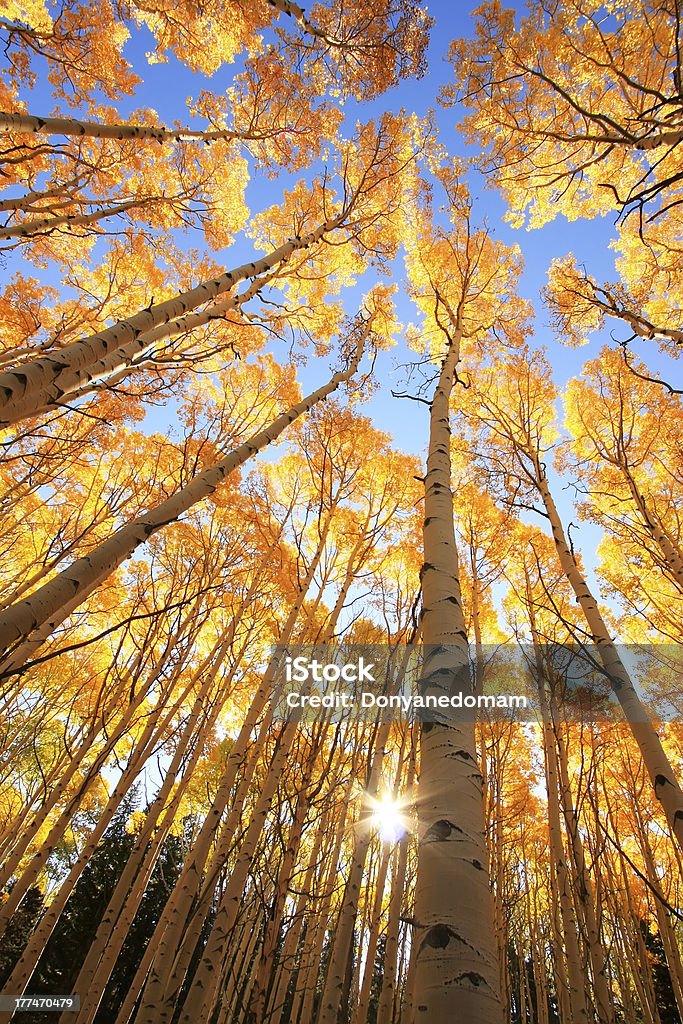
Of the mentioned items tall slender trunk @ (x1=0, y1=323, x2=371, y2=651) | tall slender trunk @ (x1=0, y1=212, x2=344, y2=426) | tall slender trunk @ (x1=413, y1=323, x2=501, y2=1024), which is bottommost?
tall slender trunk @ (x1=413, y1=323, x2=501, y2=1024)

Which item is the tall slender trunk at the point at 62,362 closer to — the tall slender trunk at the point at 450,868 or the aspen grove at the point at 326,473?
the aspen grove at the point at 326,473

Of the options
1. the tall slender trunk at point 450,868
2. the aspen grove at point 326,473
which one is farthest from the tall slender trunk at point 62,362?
the tall slender trunk at point 450,868

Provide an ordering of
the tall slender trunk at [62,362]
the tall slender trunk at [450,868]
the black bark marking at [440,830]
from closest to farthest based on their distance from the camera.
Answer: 1. the tall slender trunk at [450,868]
2. the black bark marking at [440,830]
3. the tall slender trunk at [62,362]

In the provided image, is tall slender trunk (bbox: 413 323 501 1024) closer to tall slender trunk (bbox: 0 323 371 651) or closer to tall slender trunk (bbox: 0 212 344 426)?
tall slender trunk (bbox: 0 323 371 651)

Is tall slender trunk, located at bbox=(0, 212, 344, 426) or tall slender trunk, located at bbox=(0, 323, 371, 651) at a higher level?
tall slender trunk, located at bbox=(0, 212, 344, 426)

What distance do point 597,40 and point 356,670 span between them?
8.71m

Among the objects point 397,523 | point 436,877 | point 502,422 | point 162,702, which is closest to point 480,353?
point 502,422

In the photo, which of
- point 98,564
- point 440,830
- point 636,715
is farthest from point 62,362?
point 636,715

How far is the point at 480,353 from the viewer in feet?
24.4

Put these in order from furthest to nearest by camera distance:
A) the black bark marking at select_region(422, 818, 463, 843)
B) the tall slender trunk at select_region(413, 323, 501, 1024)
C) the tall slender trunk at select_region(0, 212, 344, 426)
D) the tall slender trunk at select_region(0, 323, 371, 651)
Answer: the tall slender trunk at select_region(0, 212, 344, 426), the tall slender trunk at select_region(0, 323, 371, 651), the black bark marking at select_region(422, 818, 463, 843), the tall slender trunk at select_region(413, 323, 501, 1024)

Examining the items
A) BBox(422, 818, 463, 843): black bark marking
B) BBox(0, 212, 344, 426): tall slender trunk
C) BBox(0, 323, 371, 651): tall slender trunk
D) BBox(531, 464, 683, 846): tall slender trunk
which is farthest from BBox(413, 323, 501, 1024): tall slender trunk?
BBox(0, 212, 344, 426): tall slender trunk

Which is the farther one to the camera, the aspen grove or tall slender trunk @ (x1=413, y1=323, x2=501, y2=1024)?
the aspen grove

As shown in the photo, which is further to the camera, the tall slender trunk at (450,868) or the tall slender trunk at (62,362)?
the tall slender trunk at (62,362)

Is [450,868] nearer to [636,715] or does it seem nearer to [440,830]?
[440,830]
